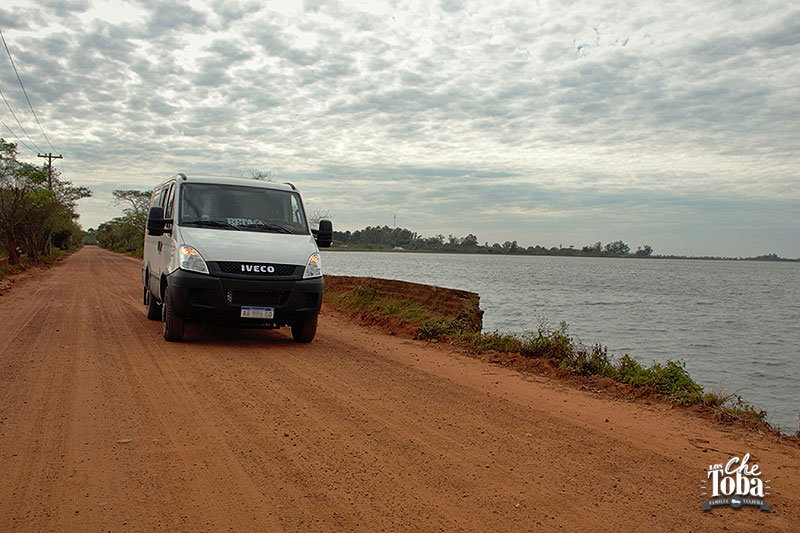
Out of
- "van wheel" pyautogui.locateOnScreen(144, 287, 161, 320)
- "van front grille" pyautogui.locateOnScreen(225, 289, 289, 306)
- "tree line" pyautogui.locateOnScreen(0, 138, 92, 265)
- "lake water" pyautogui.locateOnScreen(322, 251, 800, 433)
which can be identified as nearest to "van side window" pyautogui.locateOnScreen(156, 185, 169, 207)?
"van wheel" pyautogui.locateOnScreen(144, 287, 161, 320)

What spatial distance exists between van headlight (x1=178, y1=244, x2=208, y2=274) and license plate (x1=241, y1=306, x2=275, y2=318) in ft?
2.48

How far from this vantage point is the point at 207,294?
8.35 metres

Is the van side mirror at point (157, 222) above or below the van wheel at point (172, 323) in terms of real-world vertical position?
above

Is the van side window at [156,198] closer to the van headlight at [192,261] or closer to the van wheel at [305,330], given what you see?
the van headlight at [192,261]

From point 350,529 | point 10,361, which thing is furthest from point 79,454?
point 10,361

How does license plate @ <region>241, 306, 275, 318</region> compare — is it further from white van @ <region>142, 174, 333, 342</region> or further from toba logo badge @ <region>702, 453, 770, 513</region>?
toba logo badge @ <region>702, 453, 770, 513</region>

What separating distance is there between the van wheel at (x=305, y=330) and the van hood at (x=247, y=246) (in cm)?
99

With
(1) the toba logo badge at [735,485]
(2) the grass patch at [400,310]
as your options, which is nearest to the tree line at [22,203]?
(2) the grass patch at [400,310]

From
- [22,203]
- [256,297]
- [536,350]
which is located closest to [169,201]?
[256,297]

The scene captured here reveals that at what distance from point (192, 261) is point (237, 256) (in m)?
0.61

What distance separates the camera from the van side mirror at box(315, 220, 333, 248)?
31.7 ft

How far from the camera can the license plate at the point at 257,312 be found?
27.7 feet

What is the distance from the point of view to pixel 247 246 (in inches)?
341

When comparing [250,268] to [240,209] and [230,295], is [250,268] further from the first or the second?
[240,209]
